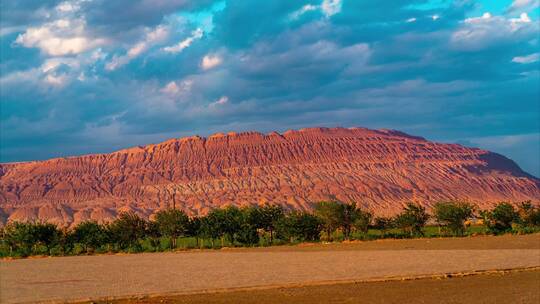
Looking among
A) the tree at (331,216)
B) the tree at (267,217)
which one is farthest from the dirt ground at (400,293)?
the tree at (331,216)

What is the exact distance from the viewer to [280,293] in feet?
98.5

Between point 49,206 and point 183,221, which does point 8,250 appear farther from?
point 49,206

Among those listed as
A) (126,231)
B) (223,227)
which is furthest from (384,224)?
(126,231)

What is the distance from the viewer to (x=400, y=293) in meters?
28.5

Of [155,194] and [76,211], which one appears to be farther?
[155,194]

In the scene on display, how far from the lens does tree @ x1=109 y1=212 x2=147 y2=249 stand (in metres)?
77.9

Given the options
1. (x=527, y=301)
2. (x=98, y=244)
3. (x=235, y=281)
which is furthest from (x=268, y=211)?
(x=527, y=301)

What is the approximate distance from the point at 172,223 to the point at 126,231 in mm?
5852

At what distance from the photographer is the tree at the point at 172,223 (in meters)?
81.2

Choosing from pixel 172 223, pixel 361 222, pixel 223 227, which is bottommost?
pixel 361 222

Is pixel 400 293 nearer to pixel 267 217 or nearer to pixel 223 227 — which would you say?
pixel 223 227

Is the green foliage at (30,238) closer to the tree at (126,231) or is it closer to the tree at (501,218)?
the tree at (126,231)

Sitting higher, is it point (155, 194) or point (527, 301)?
point (155, 194)

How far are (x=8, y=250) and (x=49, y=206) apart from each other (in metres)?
94.1
